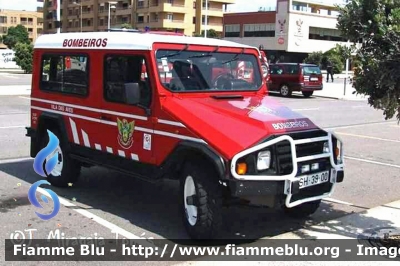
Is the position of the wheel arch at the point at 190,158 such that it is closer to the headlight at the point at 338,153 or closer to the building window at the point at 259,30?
the headlight at the point at 338,153

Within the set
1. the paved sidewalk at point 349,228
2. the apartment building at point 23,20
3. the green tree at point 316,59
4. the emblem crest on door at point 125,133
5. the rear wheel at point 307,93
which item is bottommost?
the paved sidewalk at point 349,228

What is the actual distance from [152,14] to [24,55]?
59.6 m

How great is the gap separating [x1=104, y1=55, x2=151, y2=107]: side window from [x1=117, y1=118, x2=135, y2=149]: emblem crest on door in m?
0.26

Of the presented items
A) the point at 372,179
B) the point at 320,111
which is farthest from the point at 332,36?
the point at 372,179

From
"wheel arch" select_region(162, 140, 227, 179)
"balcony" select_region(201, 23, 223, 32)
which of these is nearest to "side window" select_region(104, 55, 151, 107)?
"wheel arch" select_region(162, 140, 227, 179)

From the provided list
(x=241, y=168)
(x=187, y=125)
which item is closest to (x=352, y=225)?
(x=241, y=168)

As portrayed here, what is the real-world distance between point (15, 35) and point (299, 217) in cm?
12074

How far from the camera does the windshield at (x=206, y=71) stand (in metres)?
5.81

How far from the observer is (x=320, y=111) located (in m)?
19.8

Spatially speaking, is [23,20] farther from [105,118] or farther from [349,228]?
[349,228]

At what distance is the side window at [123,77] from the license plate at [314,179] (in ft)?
6.32

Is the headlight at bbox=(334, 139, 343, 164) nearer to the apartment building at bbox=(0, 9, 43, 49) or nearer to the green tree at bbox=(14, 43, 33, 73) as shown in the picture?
the green tree at bbox=(14, 43, 33, 73)

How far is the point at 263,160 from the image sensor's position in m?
4.89

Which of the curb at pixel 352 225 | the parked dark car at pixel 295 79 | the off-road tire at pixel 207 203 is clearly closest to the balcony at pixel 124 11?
the parked dark car at pixel 295 79
